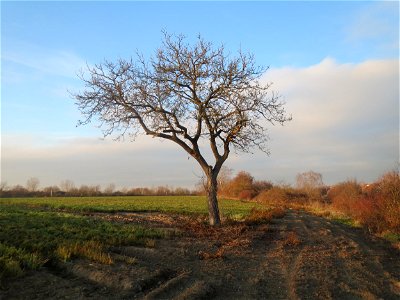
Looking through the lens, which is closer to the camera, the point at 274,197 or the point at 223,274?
the point at 223,274

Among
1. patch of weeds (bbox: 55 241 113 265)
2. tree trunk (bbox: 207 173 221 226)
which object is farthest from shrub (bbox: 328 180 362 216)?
patch of weeds (bbox: 55 241 113 265)

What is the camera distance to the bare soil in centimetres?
768

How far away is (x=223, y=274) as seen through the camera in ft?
31.1

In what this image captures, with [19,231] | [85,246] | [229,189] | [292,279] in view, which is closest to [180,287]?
[292,279]

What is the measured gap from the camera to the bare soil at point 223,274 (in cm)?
768

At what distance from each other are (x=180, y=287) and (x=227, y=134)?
11918mm

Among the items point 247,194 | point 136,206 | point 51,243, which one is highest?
point 247,194

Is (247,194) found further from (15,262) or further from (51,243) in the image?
(15,262)

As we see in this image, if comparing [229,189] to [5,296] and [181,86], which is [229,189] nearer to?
[181,86]

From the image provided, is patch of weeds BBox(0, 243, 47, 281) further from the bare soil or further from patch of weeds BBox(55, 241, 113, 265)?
patch of weeds BBox(55, 241, 113, 265)

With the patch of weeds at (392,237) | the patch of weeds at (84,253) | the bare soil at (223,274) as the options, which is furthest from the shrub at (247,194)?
the patch of weeds at (84,253)

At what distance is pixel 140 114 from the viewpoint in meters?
19.2

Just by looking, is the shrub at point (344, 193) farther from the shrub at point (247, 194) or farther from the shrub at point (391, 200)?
the shrub at point (247, 194)

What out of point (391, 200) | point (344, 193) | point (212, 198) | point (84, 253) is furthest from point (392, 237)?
point (344, 193)
